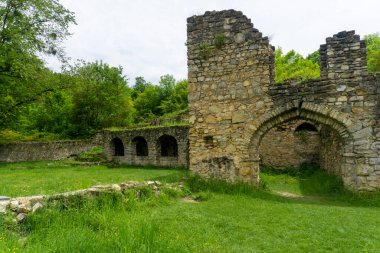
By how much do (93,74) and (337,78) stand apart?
86.6 ft

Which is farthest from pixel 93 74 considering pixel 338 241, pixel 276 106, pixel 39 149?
pixel 338 241

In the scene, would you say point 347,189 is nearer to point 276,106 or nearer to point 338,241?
point 276,106

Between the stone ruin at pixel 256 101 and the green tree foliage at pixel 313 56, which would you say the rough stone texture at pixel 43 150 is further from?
the green tree foliage at pixel 313 56

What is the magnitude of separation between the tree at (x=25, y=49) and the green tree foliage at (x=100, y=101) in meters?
9.77

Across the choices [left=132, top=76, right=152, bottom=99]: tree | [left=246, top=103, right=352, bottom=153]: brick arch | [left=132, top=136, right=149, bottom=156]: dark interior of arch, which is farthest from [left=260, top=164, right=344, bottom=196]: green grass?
[left=132, top=76, right=152, bottom=99]: tree

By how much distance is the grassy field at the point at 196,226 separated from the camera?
406 centimetres

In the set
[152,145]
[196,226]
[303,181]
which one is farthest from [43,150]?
[196,226]

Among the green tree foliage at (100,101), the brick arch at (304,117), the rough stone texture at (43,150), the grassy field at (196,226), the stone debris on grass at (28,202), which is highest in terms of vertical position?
the green tree foliage at (100,101)

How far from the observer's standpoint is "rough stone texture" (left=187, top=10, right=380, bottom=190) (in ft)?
25.9

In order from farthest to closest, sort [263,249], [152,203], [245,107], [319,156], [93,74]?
[93,74] < [319,156] < [245,107] < [152,203] < [263,249]

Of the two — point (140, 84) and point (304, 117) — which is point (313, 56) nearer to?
point (140, 84)

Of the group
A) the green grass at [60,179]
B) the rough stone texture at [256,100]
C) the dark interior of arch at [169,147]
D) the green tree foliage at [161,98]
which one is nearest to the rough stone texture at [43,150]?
the green grass at [60,179]

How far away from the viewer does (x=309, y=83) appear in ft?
27.5

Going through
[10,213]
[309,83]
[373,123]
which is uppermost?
[309,83]
